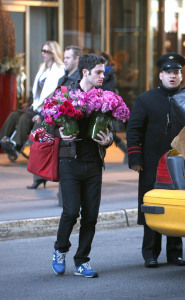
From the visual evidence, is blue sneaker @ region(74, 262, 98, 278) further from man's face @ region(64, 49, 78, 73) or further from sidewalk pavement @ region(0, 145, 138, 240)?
man's face @ region(64, 49, 78, 73)

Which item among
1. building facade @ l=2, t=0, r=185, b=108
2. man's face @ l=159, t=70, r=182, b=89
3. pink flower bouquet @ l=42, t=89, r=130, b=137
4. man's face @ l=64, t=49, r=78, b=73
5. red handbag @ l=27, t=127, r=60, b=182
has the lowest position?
red handbag @ l=27, t=127, r=60, b=182

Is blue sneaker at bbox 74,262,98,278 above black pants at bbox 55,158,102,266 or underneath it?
underneath

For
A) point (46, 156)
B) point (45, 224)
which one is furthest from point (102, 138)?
point (45, 224)

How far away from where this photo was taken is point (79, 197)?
6406mm

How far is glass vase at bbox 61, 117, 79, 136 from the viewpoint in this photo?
244 inches

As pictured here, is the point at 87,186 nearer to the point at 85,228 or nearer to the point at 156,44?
the point at 85,228

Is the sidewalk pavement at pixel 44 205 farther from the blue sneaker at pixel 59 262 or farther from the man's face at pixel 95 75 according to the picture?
the man's face at pixel 95 75

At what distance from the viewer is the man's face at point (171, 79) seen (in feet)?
22.5

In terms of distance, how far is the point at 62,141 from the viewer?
254 inches

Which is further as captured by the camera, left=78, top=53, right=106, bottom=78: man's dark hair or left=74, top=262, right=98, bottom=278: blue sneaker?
Result: left=74, top=262, right=98, bottom=278: blue sneaker

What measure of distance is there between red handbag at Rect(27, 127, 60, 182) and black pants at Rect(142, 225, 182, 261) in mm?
1103

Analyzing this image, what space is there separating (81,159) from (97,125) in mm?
325

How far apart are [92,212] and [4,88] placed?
8.90 metres

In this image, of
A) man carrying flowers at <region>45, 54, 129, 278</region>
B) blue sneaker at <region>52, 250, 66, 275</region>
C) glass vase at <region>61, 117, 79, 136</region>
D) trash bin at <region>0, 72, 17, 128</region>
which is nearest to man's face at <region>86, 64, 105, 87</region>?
man carrying flowers at <region>45, 54, 129, 278</region>
